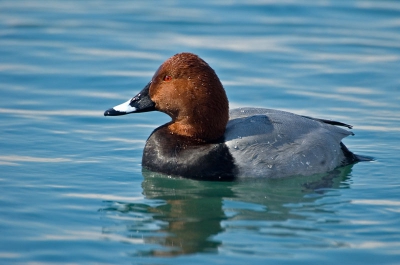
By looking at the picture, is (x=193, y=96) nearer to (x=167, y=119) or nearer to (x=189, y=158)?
(x=189, y=158)

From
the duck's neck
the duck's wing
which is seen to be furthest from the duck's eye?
the duck's wing

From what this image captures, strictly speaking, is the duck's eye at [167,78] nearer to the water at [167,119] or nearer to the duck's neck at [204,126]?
the duck's neck at [204,126]

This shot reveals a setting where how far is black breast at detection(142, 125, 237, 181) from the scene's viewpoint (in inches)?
263

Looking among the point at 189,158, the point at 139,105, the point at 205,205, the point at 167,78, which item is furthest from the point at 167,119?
the point at 205,205

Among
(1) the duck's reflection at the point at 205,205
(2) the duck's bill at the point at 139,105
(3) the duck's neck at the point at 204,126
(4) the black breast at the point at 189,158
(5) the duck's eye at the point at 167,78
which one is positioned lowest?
(1) the duck's reflection at the point at 205,205

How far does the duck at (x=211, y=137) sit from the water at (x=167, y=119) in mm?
133

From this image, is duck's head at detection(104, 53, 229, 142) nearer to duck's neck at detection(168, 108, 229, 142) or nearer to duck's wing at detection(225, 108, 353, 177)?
duck's neck at detection(168, 108, 229, 142)

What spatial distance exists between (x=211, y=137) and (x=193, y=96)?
1.28 ft

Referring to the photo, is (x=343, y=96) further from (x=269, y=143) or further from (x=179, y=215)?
(x=179, y=215)

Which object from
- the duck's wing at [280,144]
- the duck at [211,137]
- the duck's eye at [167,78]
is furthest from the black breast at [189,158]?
the duck's eye at [167,78]

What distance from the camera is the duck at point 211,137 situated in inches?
265

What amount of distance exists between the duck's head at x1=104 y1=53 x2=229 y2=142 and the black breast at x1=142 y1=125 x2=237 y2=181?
0.40ft

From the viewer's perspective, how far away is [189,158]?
22.1ft

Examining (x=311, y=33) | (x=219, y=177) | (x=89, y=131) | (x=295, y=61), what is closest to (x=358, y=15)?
(x=311, y=33)
